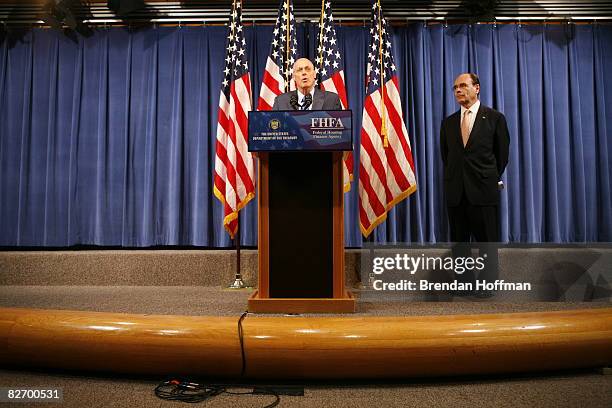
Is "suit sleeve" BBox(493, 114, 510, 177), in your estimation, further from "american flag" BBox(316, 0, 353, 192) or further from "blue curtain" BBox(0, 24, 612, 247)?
"blue curtain" BBox(0, 24, 612, 247)

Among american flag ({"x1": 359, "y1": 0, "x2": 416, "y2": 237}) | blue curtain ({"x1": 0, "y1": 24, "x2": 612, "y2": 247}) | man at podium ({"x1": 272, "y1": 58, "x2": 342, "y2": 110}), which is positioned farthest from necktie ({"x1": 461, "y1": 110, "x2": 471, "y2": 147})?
blue curtain ({"x1": 0, "y1": 24, "x2": 612, "y2": 247})

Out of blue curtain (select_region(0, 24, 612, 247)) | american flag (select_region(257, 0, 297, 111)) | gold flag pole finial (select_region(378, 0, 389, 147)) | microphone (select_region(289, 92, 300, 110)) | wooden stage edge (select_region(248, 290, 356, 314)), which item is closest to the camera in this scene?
wooden stage edge (select_region(248, 290, 356, 314))

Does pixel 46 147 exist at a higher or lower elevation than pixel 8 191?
higher

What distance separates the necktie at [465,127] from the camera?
2820mm

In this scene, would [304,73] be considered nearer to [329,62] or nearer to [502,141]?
[329,62]

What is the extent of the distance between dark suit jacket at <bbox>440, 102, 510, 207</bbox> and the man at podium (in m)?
0.82

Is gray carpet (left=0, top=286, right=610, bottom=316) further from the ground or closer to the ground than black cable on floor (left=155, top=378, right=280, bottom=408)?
further from the ground

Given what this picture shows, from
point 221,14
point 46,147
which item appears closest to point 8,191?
point 46,147

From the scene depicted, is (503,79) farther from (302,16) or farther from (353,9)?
(302,16)

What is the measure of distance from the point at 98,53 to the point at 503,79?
13.3 feet

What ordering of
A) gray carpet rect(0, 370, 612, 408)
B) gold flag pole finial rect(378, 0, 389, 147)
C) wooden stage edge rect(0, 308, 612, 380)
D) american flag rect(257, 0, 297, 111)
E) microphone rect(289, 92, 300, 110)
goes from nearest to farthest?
gray carpet rect(0, 370, 612, 408) → wooden stage edge rect(0, 308, 612, 380) → microphone rect(289, 92, 300, 110) → gold flag pole finial rect(378, 0, 389, 147) → american flag rect(257, 0, 297, 111)

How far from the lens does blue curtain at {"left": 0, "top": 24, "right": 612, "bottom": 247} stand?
4262 mm

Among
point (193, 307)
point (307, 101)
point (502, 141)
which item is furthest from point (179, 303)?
point (502, 141)

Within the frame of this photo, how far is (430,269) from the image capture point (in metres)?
2.09
